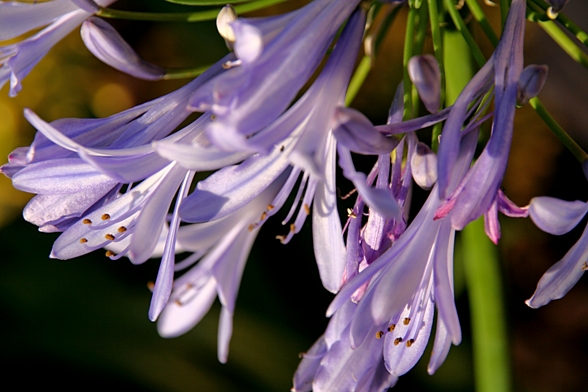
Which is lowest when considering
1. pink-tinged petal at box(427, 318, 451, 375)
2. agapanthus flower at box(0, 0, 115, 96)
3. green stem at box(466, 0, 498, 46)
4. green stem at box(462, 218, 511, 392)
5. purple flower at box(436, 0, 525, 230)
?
green stem at box(462, 218, 511, 392)

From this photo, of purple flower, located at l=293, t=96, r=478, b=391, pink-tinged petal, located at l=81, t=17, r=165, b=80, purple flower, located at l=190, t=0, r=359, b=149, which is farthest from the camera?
pink-tinged petal, located at l=81, t=17, r=165, b=80

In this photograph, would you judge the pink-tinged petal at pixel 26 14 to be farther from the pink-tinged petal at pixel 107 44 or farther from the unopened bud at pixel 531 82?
the unopened bud at pixel 531 82

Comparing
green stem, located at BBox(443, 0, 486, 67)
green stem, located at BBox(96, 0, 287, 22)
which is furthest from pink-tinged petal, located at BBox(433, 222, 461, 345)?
green stem, located at BBox(96, 0, 287, 22)

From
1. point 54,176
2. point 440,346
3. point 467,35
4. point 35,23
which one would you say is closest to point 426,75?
point 467,35

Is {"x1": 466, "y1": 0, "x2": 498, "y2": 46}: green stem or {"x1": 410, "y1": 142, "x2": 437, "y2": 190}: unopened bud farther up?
{"x1": 466, "y1": 0, "x2": 498, "y2": 46}: green stem

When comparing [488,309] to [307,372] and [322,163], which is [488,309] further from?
[322,163]

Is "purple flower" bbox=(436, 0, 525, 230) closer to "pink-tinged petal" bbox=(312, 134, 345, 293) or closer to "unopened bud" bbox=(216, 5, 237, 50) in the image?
"pink-tinged petal" bbox=(312, 134, 345, 293)

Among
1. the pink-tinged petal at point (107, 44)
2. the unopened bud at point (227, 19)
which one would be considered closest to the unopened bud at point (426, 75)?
the unopened bud at point (227, 19)
